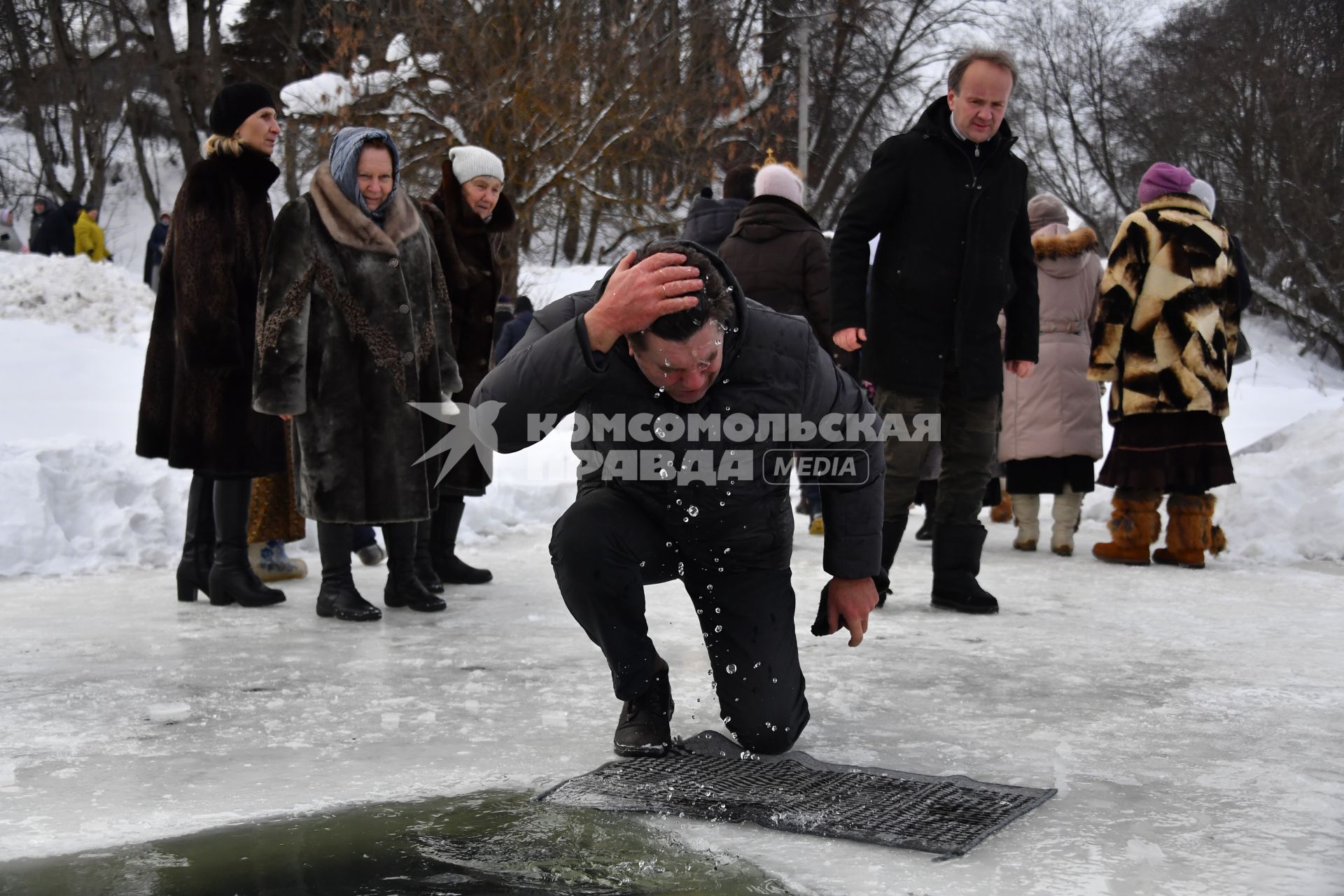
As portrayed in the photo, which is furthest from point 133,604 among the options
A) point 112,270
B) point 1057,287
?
point 112,270

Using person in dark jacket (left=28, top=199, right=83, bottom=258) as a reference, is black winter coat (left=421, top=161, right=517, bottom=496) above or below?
below

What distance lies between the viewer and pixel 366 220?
4.71 metres

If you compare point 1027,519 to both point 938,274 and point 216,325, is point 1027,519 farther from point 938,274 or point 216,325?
point 216,325

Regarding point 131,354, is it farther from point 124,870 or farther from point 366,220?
point 124,870

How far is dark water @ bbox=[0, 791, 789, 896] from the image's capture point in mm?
2236

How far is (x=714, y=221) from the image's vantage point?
21.9ft

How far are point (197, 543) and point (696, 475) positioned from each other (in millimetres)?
2957

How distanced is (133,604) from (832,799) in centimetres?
330

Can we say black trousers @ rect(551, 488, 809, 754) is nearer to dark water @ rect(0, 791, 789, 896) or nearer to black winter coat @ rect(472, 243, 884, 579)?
black winter coat @ rect(472, 243, 884, 579)

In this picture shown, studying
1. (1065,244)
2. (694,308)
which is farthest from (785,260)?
(694,308)

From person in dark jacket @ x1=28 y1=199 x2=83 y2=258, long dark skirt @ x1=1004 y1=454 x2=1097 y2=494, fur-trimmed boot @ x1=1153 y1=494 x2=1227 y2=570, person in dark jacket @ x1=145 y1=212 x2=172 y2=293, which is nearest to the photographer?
fur-trimmed boot @ x1=1153 y1=494 x2=1227 y2=570

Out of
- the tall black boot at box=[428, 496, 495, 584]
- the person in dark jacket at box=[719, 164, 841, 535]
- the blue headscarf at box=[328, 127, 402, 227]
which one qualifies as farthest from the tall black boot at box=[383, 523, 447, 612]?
the person in dark jacket at box=[719, 164, 841, 535]

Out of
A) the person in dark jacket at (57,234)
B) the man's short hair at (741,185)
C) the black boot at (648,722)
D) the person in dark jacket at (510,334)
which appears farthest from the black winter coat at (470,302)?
the person in dark jacket at (57,234)

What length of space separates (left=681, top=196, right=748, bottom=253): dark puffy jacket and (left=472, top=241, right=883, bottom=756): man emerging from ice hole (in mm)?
3648
